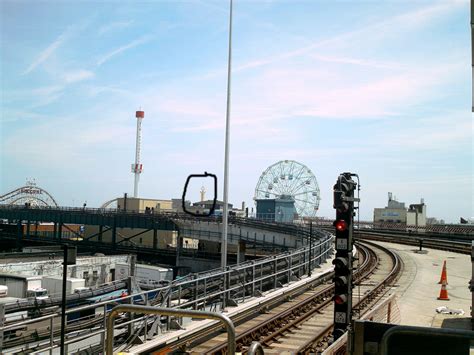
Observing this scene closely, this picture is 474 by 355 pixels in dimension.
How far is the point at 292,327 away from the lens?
13.7 m

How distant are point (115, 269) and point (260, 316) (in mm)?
35827

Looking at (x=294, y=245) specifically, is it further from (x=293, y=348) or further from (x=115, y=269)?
(x=293, y=348)

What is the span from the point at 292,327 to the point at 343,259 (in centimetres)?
443

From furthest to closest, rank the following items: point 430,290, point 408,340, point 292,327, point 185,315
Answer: point 430,290
point 292,327
point 408,340
point 185,315

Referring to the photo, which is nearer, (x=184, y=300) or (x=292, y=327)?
(x=292, y=327)

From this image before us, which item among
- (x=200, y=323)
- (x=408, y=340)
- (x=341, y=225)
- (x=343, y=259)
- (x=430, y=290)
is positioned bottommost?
(x=430, y=290)

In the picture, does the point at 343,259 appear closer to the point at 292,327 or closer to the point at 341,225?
the point at 341,225

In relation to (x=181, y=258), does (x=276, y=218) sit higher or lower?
higher

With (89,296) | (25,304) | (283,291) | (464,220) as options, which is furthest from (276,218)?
(283,291)

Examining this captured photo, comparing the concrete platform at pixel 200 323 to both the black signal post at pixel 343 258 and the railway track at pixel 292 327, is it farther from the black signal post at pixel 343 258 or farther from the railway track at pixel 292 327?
the black signal post at pixel 343 258

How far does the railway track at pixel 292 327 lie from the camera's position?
37.1 feet

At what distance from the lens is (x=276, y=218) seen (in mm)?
82000

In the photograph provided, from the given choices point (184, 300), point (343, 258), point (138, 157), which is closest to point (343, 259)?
point (343, 258)

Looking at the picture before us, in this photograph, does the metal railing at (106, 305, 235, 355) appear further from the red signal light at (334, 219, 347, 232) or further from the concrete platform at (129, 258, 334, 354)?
the red signal light at (334, 219, 347, 232)
